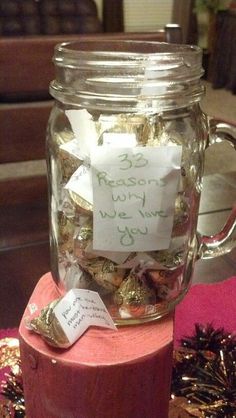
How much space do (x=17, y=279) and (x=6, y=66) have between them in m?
0.69

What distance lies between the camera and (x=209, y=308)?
75cm

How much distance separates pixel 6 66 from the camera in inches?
49.1

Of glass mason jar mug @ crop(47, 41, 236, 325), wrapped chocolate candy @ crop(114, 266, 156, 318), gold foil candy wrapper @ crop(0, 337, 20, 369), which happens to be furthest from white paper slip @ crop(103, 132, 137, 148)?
gold foil candy wrapper @ crop(0, 337, 20, 369)

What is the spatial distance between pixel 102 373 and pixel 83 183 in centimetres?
16

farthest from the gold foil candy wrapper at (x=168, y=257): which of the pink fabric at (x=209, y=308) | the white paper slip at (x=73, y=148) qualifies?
the pink fabric at (x=209, y=308)

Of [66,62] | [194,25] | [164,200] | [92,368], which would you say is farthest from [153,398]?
[194,25]

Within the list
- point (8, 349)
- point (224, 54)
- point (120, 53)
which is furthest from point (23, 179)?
point (224, 54)

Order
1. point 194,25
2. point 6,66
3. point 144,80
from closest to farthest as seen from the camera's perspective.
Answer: point 144,80 → point 6,66 → point 194,25

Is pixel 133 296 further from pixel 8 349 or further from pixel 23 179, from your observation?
pixel 23 179

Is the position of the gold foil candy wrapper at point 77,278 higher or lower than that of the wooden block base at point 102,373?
higher

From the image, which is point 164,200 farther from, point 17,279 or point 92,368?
point 17,279

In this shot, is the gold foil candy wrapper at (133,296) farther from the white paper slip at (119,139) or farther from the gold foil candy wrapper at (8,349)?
the gold foil candy wrapper at (8,349)

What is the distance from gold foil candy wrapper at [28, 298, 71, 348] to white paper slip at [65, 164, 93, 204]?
101mm

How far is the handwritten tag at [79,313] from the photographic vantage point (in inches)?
17.3
